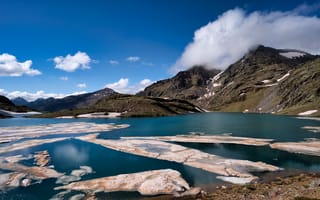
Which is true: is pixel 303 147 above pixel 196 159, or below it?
above

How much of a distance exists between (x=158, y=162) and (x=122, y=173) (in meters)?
10.7

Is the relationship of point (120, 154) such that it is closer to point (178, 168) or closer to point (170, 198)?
point (178, 168)

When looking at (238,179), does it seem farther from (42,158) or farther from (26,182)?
(42,158)

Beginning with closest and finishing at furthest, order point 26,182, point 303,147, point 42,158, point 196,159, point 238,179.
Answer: point 238,179 < point 26,182 < point 196,159 < point 42,158 < point 303,147

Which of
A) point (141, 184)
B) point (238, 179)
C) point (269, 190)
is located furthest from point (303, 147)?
point (141, 184)

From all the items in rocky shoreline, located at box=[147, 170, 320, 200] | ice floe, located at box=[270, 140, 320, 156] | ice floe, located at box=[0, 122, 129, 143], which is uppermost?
ice floe, located at box=[0, 122, 129, 143]

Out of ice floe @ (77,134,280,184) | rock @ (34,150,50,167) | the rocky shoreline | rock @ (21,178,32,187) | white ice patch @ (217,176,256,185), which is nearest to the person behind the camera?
the rocky shoreline

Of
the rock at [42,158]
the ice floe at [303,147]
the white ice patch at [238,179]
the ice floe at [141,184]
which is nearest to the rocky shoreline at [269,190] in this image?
the white ice patch at [238,179]

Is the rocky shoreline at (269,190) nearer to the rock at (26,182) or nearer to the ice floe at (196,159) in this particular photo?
the ice floe at (196,159)

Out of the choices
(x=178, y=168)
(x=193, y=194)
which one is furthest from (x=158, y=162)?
(x=193, y=194)

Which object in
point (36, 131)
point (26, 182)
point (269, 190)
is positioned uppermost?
point (36, 131)

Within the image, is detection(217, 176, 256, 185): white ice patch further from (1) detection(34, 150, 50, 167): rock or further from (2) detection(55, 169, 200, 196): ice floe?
(1) detection(34, 150, 50, 167): rock

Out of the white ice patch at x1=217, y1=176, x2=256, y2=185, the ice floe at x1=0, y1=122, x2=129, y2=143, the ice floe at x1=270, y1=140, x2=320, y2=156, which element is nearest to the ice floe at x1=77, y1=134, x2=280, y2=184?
the white ice patch at x1=217, y1=176, x2=256, y2=185

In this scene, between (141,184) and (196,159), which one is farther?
(196,159)
